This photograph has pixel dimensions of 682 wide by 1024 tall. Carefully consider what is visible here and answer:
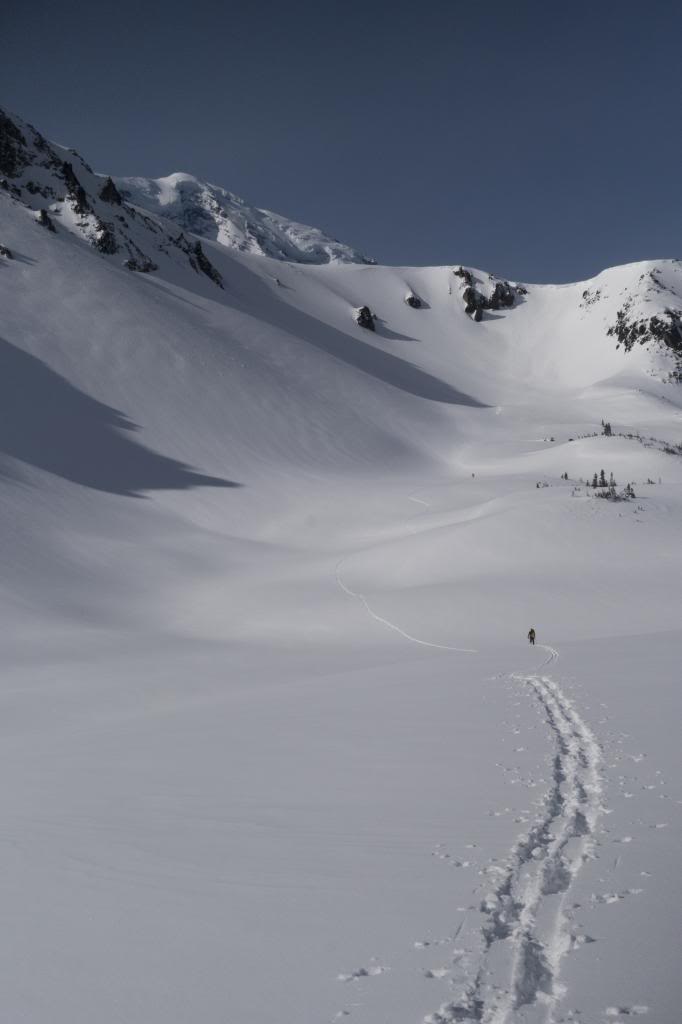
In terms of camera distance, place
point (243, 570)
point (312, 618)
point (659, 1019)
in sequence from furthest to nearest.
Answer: point (243, 570), point (312, 618), point (659, 1019)

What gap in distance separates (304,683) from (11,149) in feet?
260

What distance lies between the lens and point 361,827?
6273 mm

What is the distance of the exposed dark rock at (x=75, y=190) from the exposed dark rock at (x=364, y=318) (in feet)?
119

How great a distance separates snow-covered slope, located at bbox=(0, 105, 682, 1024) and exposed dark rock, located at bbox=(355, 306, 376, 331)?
27030mm

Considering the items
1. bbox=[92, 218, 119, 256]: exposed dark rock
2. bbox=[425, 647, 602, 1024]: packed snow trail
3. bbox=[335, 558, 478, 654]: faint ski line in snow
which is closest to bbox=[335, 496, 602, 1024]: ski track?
bbox=[425, 647, 602, 1024]: packed snow trail

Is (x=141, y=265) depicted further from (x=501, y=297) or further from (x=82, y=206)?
(x=501, y=297)

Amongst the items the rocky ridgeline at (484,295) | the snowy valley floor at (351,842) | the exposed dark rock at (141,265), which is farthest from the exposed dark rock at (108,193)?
the snowy valley floor at (351,842)

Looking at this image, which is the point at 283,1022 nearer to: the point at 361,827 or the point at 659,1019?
the point at 659,1019

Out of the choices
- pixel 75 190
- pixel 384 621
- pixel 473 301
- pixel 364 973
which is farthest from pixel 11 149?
pixel 364 973

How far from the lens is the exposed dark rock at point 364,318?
304 ft

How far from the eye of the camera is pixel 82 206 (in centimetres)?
7162

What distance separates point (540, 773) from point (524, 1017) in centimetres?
427

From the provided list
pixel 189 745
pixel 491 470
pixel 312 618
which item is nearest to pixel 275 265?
pixel 491 470

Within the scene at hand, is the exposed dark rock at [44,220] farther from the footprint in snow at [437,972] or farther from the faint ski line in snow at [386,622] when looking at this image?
the footprint in snow at [437,972]
